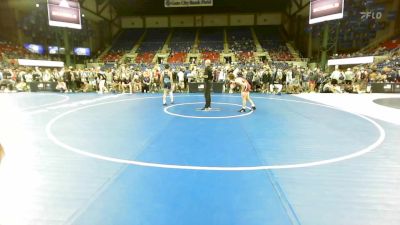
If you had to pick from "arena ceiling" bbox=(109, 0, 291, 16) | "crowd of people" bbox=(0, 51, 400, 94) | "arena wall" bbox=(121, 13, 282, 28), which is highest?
"arena ceiling" bbox=(109, 0, 291, 16)

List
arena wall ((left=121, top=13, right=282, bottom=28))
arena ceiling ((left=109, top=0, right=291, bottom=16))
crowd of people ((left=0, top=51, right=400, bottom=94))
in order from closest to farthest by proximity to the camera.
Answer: crowd of people ((left=0, top=51, right=400, bottom=94)), arena ceiling ((left=109, top=0, right=291, bottom=16)), arena wall ((left=121, top=13, right=282, bottom=28))

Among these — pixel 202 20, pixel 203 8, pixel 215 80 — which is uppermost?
pixel 203 8

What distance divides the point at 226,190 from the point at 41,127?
5948mm

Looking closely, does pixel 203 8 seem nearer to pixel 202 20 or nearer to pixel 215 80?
pixel 202 20

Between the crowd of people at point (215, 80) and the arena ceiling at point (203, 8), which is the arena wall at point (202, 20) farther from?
the crowd of people at point (215, 80)

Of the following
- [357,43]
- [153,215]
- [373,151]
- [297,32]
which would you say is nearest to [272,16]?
[297,32]

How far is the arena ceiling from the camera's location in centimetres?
3794

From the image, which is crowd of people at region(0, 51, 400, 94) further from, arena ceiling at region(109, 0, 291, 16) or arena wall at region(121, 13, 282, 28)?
arena wall at region(121, 13, 282, 28)

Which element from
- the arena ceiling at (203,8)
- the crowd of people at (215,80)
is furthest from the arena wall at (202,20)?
the crowd of people at (215,80)

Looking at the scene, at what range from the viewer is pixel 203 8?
40188 millimetres

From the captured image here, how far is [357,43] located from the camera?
99.3 feet

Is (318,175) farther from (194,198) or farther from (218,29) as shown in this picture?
(218,29)

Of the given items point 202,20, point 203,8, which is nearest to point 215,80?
point 203,8

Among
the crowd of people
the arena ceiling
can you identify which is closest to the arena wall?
the arena ceiling
